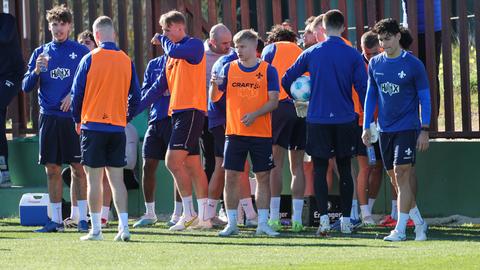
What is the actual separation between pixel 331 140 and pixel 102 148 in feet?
7.50

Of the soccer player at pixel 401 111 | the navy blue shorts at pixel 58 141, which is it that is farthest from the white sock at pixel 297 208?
the navy blue shorts at pixel 58 141

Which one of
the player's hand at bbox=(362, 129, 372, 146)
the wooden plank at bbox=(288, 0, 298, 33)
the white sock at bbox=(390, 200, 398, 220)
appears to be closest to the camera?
the player's hand at bbox=(362, 129, 372, 146)

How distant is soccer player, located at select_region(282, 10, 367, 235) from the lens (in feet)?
39.9

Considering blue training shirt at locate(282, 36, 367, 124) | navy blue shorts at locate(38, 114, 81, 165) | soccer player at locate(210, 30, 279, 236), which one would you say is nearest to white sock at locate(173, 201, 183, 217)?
navy blue shorts at locate(38, 114, 81, 165)

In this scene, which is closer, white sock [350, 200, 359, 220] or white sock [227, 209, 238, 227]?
white sock [227, 209, 238, 227]

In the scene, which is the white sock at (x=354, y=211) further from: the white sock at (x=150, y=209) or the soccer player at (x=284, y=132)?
the white sock at (x=150, y=209)

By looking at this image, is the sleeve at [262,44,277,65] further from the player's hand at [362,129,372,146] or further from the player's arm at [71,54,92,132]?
the player's arm at [71,54,92,132]

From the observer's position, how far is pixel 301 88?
1244cm

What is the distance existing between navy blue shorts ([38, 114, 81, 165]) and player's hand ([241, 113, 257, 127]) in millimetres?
2236

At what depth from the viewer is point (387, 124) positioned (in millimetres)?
11711

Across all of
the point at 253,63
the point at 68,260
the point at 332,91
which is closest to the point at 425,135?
Result: the point at 332,91

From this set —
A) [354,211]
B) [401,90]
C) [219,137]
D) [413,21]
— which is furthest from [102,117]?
[413,21]

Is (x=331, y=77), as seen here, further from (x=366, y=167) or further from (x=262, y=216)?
(x=366, y=167)

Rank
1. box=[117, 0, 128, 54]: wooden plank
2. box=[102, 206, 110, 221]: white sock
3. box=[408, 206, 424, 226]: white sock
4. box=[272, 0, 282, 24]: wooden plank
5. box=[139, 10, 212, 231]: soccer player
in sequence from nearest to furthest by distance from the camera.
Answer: box=[408, 206, 424, 226]: white sock → box=[139, 10, 212, 231]: soccer player → box=[102, 206, 110, 221]: white sock → box=[272, 0, 282, 24]: wooden plank → box=[117, 0, 128, 54]: wooden plank
